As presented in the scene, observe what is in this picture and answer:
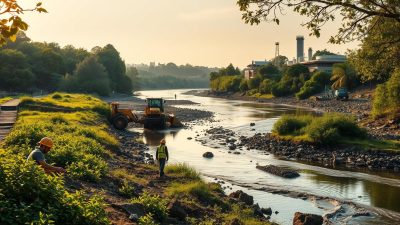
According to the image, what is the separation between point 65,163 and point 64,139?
207 inches

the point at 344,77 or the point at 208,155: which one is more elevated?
the point at 344,77

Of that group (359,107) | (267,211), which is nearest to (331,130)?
(267,211)

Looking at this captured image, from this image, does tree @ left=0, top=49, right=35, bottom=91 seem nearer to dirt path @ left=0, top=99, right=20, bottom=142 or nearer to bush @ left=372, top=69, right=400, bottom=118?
dirt path @ left=0, top=99, right=20, bottom=142

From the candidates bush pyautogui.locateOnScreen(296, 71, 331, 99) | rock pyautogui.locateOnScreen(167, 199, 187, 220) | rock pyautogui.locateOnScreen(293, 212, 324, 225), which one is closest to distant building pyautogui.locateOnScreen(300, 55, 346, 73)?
bush pyautogui.locateOnScreen(296, 71, 331, 99)

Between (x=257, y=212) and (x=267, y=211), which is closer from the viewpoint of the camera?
(x=257, y=212)

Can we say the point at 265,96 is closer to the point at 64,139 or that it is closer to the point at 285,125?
the point at 285,125

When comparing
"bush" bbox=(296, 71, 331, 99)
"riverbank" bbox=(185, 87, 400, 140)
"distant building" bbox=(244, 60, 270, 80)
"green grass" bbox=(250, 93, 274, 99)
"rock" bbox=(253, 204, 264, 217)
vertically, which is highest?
"distant building" bbox=(244, 60, 270, 80)

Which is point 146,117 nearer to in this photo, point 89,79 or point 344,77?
point 344,77

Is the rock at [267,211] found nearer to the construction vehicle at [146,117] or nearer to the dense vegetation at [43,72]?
the construction vehicle at [146,117]

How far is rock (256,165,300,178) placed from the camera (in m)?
28.2

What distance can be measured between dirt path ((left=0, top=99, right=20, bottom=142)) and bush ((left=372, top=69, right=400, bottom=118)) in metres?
36.3

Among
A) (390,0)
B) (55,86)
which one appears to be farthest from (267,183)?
(55,86)

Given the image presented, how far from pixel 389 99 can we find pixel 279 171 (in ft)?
88.8

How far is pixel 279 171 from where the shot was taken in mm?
28906
